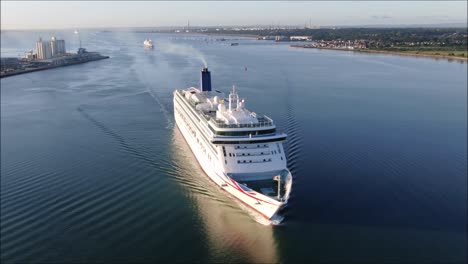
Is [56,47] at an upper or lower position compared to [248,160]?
upper

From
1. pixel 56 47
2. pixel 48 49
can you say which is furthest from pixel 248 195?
pixel 56 47

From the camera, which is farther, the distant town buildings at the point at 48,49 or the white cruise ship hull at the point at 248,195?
the distant town buildings at the point at 48,49

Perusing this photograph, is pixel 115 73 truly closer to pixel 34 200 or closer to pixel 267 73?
pixel 267 73

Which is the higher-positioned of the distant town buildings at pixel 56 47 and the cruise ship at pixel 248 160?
the distant town buildings at pixel 56 47

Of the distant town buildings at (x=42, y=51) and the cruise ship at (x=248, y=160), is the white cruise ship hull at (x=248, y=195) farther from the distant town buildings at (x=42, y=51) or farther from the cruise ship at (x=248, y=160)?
the distant town buildings at (x=42, y=51)

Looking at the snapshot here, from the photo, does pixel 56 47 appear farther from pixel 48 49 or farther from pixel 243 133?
pixel 243 133

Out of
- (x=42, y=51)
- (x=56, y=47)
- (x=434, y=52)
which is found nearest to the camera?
(x=42, y=51)

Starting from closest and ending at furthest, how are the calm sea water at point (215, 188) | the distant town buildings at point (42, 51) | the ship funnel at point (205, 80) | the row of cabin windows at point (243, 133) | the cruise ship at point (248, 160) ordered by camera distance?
the calm sea water at point (215, 188)
the cruise ship at point (248, 160)
the row of cabin windows at point (243, 133)
the ship funnel at point (205, 80)
the distant town buildings at point (42, 51)

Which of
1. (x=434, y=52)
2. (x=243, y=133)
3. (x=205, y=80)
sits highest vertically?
(x=434, y=52)

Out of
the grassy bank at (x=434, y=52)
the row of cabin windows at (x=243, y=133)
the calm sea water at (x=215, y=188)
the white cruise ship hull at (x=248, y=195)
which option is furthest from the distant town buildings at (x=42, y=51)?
the grassy bank at (x=434, y=52)
